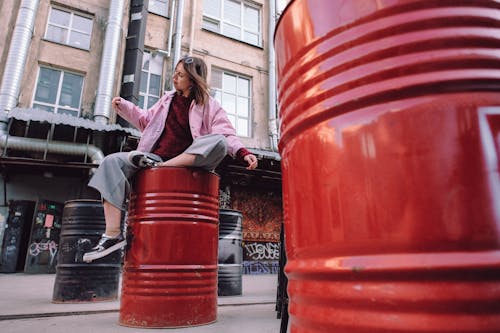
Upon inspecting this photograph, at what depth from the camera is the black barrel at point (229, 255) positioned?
142 inches

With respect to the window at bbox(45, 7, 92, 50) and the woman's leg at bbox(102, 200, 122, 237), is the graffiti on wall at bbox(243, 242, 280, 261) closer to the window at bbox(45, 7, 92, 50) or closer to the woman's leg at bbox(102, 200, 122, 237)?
the window at bbox(45, 7, 92, 50)

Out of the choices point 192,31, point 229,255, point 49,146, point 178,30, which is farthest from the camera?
point 192,31

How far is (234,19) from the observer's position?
38.7 ft

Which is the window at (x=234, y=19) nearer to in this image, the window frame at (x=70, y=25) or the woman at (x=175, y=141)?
the window frame at (x=70, y=25)

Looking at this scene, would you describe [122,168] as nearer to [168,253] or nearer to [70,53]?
[168,253]

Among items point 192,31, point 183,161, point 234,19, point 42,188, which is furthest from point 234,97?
point 183,161

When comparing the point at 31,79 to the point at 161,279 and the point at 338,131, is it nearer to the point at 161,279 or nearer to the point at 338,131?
the point at 161,279

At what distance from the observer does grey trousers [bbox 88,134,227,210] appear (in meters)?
1.91

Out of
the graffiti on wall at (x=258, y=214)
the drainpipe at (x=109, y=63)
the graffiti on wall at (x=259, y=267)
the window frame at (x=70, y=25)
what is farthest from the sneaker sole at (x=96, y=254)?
the window frame at (x=70, y=25)

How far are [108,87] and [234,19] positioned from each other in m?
5.14

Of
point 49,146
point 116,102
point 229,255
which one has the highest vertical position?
point 49,146

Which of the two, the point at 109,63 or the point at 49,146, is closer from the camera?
the point at 49,146

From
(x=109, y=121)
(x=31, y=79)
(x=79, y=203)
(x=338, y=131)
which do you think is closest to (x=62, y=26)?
(x=31, y=79)

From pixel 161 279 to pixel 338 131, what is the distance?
58.9 inches
